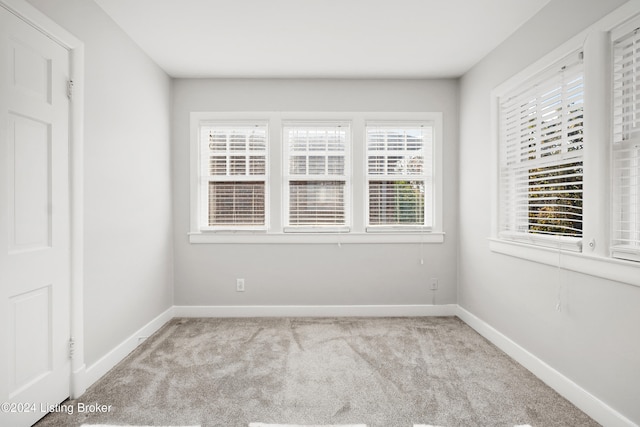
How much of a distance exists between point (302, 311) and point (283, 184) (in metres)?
1.44

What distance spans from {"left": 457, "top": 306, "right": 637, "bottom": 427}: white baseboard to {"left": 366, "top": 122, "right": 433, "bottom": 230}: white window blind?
1.34 metres

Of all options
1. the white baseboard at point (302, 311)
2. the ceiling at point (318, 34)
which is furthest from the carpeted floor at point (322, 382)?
the ceiling at point (318, 34)

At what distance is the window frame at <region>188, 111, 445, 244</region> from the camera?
373 centimetres

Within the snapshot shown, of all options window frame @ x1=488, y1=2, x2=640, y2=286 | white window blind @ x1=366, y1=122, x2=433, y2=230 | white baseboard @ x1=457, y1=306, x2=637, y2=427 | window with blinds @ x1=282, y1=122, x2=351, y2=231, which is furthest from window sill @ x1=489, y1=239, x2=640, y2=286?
window with blinds @ x1=282, y1=122, x2=351, y2=231

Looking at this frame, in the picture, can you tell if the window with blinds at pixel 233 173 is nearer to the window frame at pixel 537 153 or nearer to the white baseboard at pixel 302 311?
the white baseboard at pixel 302 311

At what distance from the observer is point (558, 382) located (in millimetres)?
2242

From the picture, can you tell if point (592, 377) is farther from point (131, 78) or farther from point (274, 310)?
point (131, 78)

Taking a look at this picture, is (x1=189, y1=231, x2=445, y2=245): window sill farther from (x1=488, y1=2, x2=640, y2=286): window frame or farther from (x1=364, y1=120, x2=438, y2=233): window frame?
(x1=488, y1=2, x2=640, y2=286): window frame

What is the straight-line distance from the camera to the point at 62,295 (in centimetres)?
208

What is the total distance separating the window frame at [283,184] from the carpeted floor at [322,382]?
3.16ft

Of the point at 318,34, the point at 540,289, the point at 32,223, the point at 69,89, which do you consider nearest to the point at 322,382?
the point at 540,289

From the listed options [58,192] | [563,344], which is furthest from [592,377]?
[58,192]

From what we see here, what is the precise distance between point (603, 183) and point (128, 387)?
3261 mm

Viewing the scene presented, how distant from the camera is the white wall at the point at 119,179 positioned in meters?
2.31
